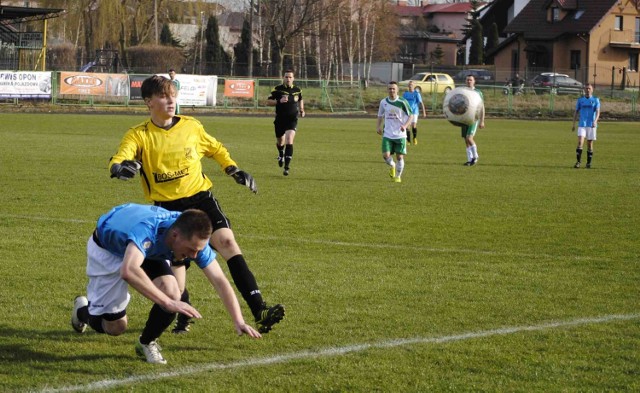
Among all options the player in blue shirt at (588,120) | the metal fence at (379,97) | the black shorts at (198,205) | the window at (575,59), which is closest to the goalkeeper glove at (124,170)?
the black shorts at (198,205)

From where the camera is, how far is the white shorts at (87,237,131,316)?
Result: 5.97 m

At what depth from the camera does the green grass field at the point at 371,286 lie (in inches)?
232

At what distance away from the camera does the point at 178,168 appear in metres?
6.96

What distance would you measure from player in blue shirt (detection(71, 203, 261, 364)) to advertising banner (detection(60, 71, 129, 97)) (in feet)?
130

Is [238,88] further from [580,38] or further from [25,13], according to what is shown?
[580,38]

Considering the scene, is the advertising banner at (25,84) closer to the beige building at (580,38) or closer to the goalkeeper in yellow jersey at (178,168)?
the goalkeeper in yellow jersey at (178,168)

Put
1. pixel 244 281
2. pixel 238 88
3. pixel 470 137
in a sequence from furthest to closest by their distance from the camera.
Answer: pixel 238 88, pixel 470 137, pixel 244 281

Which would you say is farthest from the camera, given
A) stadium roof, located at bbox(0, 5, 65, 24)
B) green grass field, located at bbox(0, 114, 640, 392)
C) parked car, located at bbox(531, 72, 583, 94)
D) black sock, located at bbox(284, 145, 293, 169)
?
parked car, located at bbox(531, 72, 583, 94)

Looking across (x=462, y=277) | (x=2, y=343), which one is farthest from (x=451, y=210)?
(x=2, y=343)

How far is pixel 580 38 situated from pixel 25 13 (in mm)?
44449

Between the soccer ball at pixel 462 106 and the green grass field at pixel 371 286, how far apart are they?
4.01ft

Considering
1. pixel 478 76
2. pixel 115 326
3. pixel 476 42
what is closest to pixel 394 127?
pixel 115 326

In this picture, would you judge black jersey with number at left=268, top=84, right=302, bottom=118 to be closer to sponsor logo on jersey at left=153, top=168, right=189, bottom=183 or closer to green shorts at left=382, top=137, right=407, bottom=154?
green shorts at left=382, top=137, right=407, bottom=154

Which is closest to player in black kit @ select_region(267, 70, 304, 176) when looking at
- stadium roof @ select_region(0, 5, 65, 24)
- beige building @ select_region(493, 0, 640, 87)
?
stadium roof @ select_region(0, 5, 65, 24)
